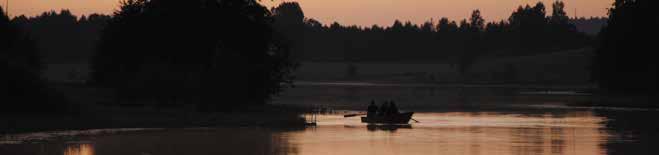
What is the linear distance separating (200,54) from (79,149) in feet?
109

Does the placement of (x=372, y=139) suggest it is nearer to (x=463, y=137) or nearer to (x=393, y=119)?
(x=463, y=137)

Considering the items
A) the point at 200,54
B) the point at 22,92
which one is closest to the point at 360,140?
the point at 22,92

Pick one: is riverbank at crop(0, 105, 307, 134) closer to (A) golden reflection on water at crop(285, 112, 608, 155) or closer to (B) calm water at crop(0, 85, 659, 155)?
(B) calm water at crop(0, 85, 659, 155)

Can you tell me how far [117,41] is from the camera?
83.7 m

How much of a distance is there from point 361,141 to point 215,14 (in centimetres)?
2633

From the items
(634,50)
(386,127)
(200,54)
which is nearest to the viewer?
(386,127)

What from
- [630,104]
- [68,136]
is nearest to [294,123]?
[68,136]

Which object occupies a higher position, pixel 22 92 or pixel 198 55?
pixel 198 55

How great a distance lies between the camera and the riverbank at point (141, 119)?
173 feet

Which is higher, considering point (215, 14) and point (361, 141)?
point (215, 14)

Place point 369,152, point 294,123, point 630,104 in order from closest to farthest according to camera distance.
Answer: point 369,152 < point 294,123 < point 630,104

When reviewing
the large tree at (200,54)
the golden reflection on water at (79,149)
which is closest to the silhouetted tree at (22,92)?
the large tree at (200,54)

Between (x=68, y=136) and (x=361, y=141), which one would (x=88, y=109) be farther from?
(x=361, y=141)

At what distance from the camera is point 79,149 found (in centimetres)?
4262
